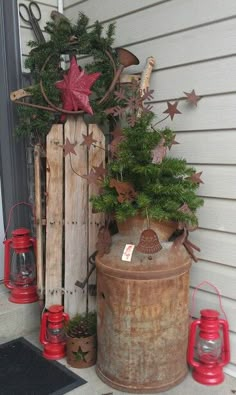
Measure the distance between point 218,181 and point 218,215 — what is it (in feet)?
0.61

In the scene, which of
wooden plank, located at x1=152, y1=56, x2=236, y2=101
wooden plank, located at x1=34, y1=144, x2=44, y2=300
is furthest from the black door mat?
wooden plank, located at x1=152, y1=56, x2=236, y2=101

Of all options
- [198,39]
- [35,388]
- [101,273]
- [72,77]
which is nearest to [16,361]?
[35,388]

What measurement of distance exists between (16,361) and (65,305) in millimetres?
423

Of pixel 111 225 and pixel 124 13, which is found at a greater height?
pixel 124 13

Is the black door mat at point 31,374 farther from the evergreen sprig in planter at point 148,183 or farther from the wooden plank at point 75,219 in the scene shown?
the evergreen sprig in planter at point 148,183

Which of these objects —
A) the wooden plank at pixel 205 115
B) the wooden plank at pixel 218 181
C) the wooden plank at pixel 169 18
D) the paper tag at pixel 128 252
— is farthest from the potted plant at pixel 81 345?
the wooden plank at pixel 169 18

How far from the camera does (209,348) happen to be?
2.10m

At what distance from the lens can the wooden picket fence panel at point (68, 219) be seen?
234 centimetres

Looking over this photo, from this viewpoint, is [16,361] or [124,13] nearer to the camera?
[16,361]

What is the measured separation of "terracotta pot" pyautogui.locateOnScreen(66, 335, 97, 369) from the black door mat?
0.23 ft

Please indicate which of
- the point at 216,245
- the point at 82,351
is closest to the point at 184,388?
the point at 82,351

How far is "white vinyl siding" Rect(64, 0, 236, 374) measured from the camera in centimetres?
199

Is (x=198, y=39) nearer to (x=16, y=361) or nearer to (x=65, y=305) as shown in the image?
(x=65, y=305)

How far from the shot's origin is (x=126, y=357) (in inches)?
77.6
